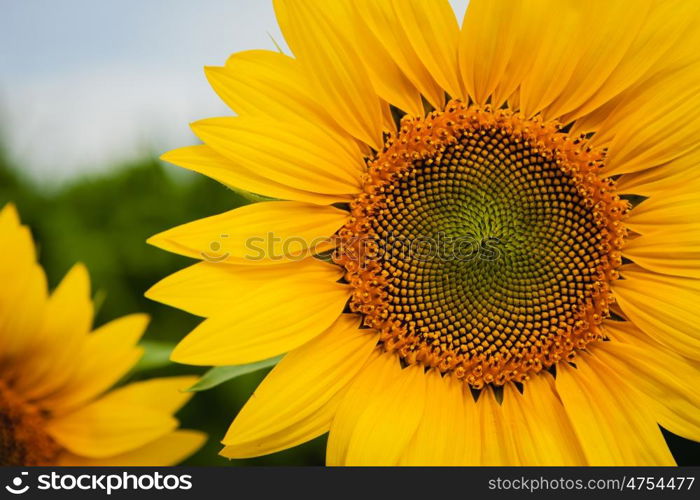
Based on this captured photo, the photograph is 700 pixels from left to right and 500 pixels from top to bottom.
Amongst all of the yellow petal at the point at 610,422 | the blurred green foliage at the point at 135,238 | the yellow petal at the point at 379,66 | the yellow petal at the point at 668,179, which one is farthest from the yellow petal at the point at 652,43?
the blurred green foliage at the point at 135,238

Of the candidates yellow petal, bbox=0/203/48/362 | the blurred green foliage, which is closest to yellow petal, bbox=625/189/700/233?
the blurred green foliage

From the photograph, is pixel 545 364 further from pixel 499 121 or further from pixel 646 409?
pixel 499 121

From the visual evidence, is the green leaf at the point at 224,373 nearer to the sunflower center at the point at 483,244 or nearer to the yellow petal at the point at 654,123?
the sunflower center at the point at 483,244

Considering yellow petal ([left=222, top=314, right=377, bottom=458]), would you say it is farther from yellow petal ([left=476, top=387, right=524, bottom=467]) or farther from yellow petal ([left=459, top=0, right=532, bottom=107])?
yellow petal ([left=459, top=0, right=532, bottom=107])

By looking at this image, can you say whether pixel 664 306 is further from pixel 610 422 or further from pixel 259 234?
pixel 259 234

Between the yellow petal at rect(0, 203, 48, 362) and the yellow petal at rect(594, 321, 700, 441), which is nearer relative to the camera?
the yellow petal at rect(594, 321, 700, 441)

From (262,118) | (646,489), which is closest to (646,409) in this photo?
(646,489)
